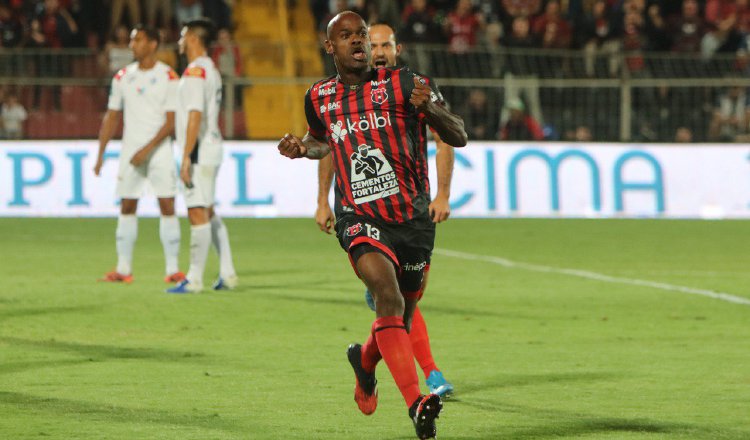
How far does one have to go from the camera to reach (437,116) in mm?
6227

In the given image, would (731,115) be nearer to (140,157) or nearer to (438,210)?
(140,157)

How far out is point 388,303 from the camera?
6148 millimetres

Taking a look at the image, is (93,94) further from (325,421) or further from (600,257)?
(325,421)

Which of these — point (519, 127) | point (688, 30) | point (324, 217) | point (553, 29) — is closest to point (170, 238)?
point (324, 217)

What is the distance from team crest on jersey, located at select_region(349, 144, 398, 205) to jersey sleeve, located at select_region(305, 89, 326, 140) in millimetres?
348

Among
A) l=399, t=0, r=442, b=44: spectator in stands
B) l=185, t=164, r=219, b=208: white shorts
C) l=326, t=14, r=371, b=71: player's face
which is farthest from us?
l=399, t=0, r=442, b=44: spectator in stands

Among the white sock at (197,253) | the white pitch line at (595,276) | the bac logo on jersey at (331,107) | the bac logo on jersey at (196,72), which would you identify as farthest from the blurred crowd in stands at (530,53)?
the bac logo on jersey at (331,107)

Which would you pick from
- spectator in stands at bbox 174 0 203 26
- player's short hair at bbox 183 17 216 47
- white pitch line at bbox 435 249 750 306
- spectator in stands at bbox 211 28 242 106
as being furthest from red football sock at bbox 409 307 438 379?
spectator in stands at bbox 174 0 203 26

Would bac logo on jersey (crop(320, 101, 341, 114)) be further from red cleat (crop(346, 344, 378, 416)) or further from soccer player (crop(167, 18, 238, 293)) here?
soccer player (crop(167, 18, 238, 293))

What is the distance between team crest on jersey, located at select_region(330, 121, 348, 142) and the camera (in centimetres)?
651

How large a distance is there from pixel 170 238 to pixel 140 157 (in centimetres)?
73

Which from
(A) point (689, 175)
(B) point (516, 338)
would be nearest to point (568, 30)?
(A) point (689, 175)

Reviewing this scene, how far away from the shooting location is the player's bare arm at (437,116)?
19.9 feet

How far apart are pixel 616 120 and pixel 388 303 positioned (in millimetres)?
15627
